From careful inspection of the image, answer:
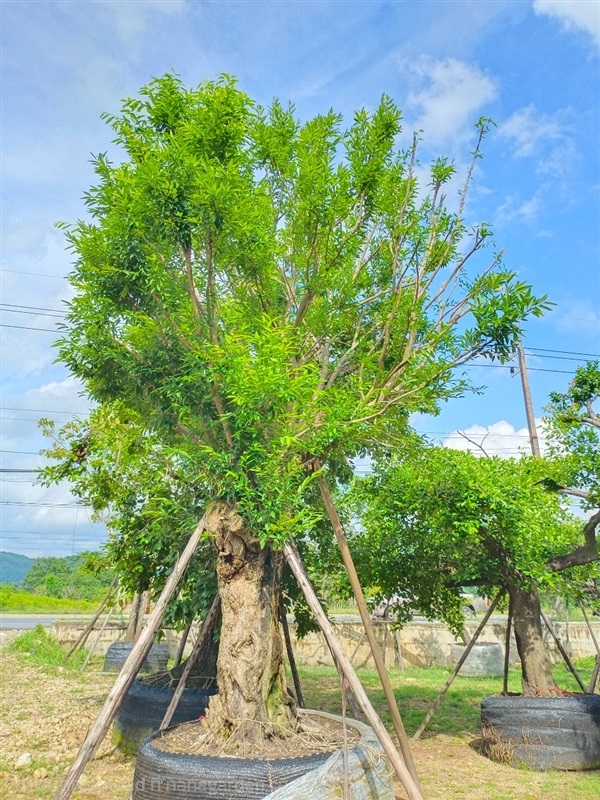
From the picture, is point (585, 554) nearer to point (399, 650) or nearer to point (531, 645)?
point (531, 645)

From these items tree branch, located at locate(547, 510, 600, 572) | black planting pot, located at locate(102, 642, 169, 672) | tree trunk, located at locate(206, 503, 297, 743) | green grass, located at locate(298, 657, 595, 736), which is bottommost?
green grass, located at locate(298, 657, 595, 736)

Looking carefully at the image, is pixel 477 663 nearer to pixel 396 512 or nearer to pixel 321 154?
pixel 396 512

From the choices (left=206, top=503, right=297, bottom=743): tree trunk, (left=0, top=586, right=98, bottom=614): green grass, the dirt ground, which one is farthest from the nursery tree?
(left=0, top=586, right=98, bottom=614): green grass

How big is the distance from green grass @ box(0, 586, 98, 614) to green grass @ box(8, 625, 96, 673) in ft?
63.0

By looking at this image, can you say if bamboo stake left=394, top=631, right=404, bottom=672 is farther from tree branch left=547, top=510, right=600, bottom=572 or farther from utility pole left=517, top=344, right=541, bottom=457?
tree branch left=547, top=510, right=600, bottom=572

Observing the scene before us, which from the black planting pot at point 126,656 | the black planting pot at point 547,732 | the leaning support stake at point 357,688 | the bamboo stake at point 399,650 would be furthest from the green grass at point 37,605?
the leaning support stake at point 357,688

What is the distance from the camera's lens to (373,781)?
511cm

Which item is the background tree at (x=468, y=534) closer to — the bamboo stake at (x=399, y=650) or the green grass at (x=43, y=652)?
the bamboo stake at (x=399, y=650)

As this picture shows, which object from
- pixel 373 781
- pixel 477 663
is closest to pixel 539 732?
pixel 373 781

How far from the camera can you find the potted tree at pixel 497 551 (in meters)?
8.02

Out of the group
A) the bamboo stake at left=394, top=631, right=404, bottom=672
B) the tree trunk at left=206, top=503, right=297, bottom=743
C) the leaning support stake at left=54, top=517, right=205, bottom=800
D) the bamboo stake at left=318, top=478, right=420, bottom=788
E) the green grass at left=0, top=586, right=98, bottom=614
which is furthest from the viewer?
the green grass at left=0, top=586, right=98, bottom=614

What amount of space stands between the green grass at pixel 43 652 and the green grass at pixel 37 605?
63.0 ft

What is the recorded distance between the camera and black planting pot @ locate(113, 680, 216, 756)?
24.7 ft

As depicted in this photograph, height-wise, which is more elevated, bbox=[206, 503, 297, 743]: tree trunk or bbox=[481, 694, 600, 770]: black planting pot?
bbox=[206, 503, 297, 743]: tree trunk
